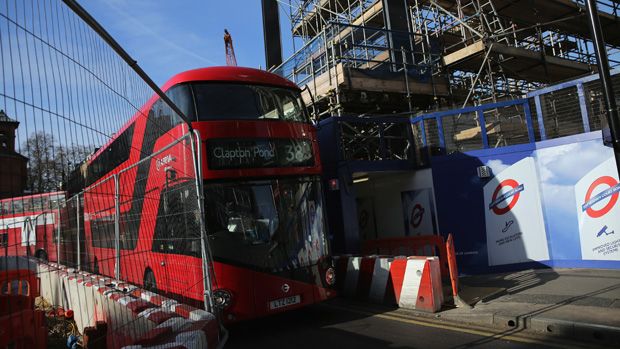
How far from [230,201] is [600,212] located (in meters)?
7.42

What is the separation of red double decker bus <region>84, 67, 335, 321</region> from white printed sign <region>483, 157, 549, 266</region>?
4.78 metres

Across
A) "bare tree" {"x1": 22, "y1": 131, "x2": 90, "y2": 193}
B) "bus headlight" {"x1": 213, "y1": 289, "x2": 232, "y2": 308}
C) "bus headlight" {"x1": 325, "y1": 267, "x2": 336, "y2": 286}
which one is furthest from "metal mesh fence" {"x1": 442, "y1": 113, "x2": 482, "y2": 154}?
"bare tree" {"x1": 22, "y1": 131, "x2": 90, "y2": 193}

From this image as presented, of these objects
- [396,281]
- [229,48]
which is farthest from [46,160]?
[229,48]

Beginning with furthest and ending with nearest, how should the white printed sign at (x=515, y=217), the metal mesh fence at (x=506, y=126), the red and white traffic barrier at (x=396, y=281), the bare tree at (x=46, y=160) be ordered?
the metal mesh fence at (x=506, y=126), the white printed sign at (x=515, y=217), the red and white traffic barrier at (x=396, y=281), the bare tree at (x=46, y=160)

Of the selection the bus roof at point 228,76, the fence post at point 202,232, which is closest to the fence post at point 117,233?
the fence post at point 202,232

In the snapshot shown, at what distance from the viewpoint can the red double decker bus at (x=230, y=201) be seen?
20.8 ft

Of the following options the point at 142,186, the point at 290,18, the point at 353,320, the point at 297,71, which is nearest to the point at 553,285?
the point at 353,320

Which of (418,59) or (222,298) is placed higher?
(418,59)

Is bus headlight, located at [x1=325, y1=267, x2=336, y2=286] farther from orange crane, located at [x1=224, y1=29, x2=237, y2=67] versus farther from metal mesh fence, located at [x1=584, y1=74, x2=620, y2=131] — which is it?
orange crane, located at [x1=224, y1=29, x2=237, y2=67]

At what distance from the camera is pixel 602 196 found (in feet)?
28.7

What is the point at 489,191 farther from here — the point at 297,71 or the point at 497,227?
the point at 297,71

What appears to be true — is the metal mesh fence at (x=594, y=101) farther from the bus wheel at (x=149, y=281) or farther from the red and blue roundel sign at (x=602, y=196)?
the bus wheel at (x=149, y=281)

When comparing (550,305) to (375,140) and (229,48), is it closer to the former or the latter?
Answer: (375,140)

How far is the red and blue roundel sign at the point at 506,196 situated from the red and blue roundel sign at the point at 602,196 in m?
1.29
